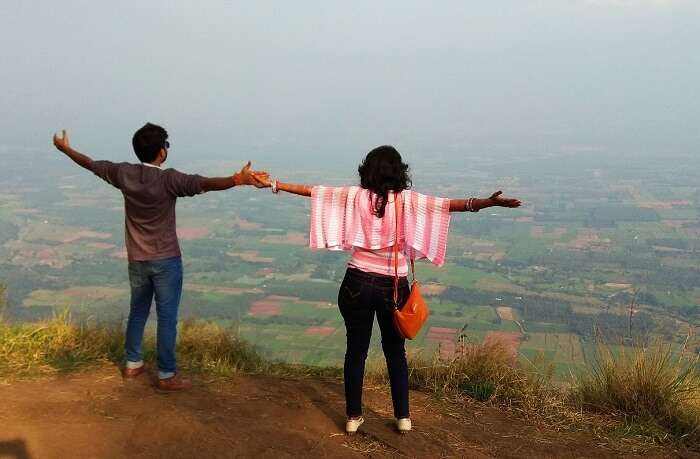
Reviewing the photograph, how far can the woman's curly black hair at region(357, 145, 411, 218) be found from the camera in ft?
11.4

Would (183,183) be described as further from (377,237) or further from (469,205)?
(469,205)

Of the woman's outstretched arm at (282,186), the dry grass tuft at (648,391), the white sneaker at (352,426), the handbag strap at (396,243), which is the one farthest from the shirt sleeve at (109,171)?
the dry grass tuft at (648,391)

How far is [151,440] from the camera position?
3463 millimetres

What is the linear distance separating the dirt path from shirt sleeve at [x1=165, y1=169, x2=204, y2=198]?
1.44m

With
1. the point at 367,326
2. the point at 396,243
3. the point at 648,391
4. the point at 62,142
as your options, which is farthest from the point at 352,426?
the point at 62,142

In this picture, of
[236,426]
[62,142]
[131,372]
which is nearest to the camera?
[236,426]

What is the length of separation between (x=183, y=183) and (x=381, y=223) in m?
1.43

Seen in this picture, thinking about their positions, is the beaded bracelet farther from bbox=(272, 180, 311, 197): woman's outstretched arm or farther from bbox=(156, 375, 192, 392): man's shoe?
bbox=(156, 375, 192, 392): man's shoe

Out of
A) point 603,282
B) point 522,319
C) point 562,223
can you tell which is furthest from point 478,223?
point 522,319

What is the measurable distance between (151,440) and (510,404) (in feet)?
8.49

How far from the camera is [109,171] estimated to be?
13.6 feet

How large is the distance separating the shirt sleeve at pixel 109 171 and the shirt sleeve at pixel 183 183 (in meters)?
0.35

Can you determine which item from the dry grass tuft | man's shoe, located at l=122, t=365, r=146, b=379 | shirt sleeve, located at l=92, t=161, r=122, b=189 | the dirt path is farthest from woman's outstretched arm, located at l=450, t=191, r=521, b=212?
man's shoe, located at l=122, t=365, r=146, b=379

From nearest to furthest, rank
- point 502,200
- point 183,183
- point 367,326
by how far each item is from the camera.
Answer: point 502,200, point 367,326, point 183,183
